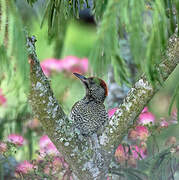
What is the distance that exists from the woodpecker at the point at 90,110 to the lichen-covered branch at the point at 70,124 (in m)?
0.66

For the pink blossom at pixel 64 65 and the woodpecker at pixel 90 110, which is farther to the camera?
the pink blossom at pixel 64 65

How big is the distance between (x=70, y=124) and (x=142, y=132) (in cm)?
68

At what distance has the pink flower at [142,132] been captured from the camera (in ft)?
8.80

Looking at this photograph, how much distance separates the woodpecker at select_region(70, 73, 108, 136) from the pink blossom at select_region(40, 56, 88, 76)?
0.48 metres

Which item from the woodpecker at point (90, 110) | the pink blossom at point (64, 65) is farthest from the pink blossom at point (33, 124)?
the woodpecker at point (90, 110)

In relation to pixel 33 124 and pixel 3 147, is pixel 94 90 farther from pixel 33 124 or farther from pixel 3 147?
pixel 3 147

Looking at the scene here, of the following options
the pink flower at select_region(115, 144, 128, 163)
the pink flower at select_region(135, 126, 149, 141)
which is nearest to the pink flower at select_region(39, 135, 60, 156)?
the pink flower at select_region(115, 144, 128, 163)

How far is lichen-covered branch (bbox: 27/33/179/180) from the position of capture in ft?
6.52

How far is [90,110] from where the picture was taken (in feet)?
10.0

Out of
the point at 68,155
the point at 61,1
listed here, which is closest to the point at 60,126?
the point at 68,155

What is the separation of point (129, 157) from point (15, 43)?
172 cm

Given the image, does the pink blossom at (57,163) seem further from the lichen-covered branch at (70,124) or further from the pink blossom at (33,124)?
the pink blossom at (33,124)

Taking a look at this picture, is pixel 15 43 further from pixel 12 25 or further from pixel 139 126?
pixel 139 126

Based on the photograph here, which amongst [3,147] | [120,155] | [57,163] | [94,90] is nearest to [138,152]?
[120,155]
